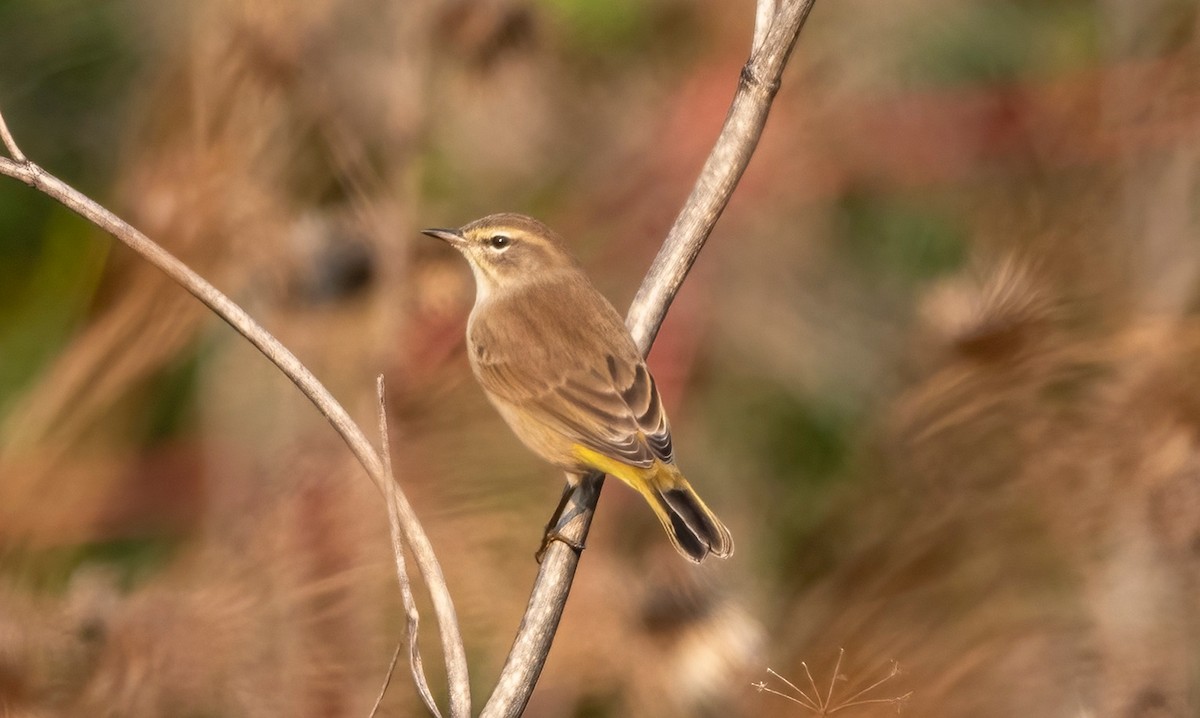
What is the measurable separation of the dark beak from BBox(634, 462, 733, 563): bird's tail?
0.70m

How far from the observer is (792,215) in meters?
4.17

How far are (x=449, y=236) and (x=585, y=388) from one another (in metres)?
0.48

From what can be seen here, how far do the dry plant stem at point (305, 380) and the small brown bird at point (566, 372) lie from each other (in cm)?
87

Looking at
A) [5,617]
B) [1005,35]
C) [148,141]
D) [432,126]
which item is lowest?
[5,617]

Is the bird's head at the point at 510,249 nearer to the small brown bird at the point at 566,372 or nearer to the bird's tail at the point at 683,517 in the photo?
the small brown bird at the point at 566,372

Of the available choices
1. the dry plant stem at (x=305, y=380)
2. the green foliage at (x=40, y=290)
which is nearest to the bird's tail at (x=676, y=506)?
the dry plant stem at (x=305, y=380)

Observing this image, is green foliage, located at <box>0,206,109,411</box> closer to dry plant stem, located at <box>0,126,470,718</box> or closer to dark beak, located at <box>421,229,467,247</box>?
dark beak, located at <box>421,229,467,247</box>

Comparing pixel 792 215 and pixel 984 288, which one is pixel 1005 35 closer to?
pixel 792 215

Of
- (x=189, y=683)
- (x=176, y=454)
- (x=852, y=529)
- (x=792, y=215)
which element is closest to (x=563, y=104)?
(x=792, y=215)

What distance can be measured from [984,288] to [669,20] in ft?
5.51

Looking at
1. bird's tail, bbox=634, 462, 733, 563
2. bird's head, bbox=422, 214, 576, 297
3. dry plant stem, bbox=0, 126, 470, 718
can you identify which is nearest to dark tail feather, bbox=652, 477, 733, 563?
bird's tail, bbox=634, 462, 733, 563

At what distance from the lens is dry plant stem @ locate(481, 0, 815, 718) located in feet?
6.14

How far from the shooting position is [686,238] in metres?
2.30

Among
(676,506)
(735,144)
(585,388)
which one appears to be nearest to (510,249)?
(585,388)
